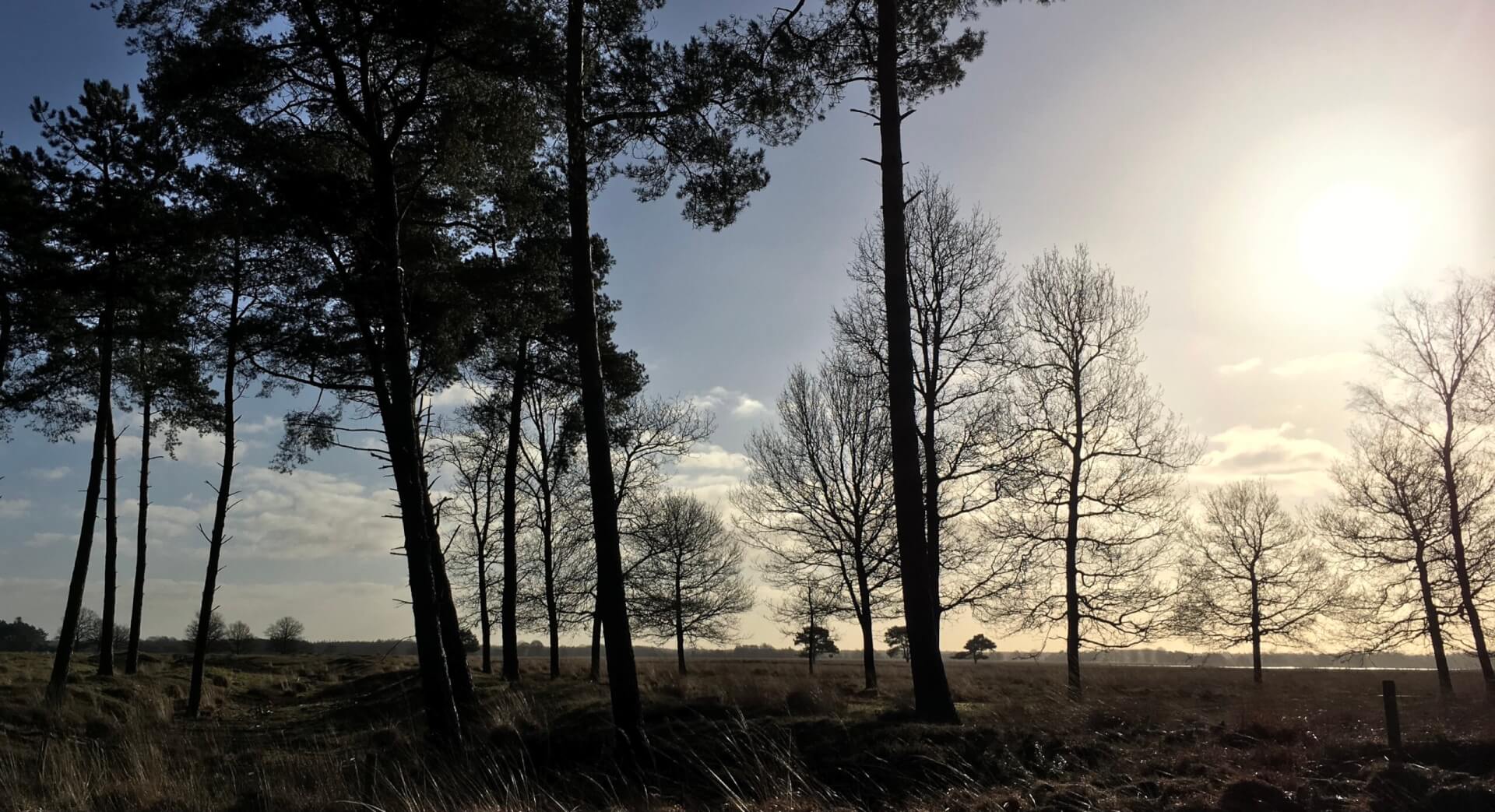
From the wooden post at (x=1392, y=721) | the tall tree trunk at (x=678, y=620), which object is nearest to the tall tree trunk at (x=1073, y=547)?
the wooden post at (x=1392, y=721)

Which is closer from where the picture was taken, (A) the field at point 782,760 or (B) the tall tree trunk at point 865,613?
(A) the field at point 782,760

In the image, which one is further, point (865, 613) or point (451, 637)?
point (865, 613)

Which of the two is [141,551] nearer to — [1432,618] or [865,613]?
[865,613]

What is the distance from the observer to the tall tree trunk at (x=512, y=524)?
Answer: 20562 millimetres

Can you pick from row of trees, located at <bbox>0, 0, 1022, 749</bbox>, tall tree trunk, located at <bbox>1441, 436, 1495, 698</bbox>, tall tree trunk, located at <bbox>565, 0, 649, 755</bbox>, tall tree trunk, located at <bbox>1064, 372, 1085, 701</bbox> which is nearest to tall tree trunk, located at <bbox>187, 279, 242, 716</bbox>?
row of trees, located at <bbox>0, 0, 1022, 749</bbox>

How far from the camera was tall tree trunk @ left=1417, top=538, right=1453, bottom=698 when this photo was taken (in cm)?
2395

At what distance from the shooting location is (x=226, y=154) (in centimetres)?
1042

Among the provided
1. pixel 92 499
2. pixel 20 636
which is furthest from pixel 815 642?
pixel 20 636

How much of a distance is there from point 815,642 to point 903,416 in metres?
35.7

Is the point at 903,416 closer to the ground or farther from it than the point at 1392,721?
farther from it

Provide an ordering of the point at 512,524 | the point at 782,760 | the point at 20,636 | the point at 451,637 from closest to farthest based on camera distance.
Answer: the point at 782,760 → the point at 451,637 → the point at 512,524 → the point at 20,636

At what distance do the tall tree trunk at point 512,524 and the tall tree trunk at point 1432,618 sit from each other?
26257mm

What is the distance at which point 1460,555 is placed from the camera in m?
23.1

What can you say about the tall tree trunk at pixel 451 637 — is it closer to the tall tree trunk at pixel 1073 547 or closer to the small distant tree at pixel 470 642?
the tall tree trunk at pixel 1073 547
